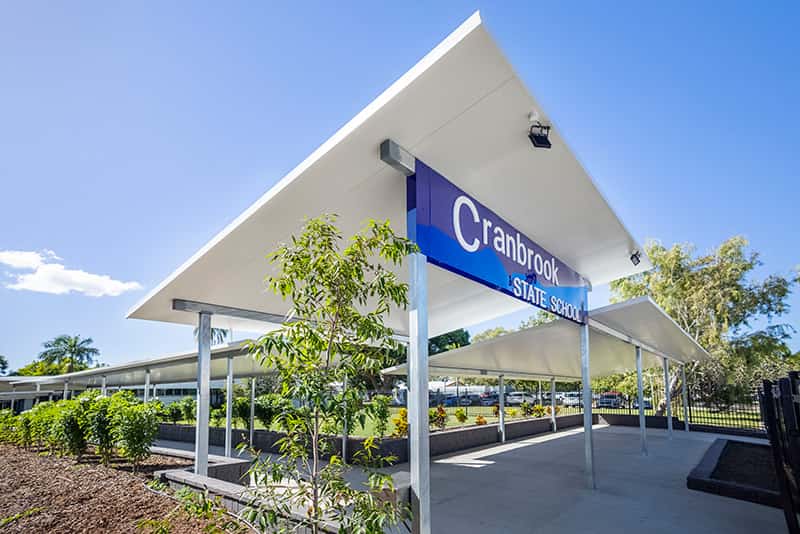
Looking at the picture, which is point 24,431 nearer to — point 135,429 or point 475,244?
point 135,429

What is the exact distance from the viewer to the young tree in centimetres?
249

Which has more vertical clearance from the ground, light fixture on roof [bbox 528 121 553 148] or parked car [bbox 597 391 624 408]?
light fixture on roof [bbox 528 121 553 148]

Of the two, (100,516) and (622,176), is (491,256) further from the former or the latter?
(622,176)

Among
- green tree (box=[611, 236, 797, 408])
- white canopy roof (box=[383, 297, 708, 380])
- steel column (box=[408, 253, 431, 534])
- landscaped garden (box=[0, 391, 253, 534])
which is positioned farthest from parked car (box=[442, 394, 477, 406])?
steel column (box=[408, 253, 431, 534])

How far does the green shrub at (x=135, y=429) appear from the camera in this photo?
272 inches

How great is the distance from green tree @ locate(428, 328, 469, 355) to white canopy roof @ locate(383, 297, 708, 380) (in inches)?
950

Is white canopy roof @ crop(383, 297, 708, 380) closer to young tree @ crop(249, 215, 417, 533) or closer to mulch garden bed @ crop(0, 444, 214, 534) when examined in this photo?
mulch garden bed @ crop(0, 444, 214, 534)

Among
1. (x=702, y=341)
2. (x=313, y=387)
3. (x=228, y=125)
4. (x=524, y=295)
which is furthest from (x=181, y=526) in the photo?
(x=702, y=341)

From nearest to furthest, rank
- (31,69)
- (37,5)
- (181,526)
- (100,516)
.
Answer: (181,526)
(100,516)
(37,5)
(31,69)

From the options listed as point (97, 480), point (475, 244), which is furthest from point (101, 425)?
point (475, 244)

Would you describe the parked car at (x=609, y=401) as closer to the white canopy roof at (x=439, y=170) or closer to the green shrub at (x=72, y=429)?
the white canopy roof at (x=439, y=170)

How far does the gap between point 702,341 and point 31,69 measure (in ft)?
88.1

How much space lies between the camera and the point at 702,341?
2334cm

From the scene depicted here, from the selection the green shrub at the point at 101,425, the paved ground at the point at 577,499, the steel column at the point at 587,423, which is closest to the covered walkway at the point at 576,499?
the paved ground at the point at 577,499
